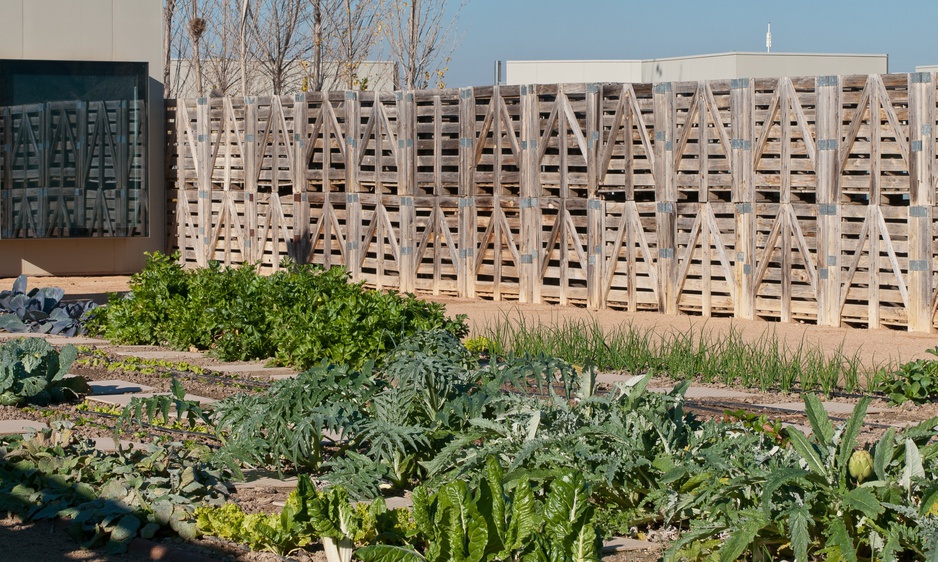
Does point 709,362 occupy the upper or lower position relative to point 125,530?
upper

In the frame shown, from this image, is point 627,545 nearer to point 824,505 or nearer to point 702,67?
point 824,505

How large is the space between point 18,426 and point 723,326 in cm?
793

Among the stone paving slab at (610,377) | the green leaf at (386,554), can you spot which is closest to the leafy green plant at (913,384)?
the stone paving slab at (610,377)

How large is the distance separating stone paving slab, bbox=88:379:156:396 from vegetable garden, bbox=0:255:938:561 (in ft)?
1.88

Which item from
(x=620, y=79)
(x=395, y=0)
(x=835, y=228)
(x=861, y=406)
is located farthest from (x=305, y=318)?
(x=620, y=79)

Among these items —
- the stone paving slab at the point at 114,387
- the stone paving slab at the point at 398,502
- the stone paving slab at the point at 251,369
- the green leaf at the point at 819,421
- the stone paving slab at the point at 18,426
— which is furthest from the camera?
the stone paving slab at the point at 251,369

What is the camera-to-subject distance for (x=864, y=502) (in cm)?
401

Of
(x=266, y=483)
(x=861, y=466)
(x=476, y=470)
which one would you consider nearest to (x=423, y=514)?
(x=476, y=470)

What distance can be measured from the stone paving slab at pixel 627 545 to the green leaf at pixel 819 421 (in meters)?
0.77

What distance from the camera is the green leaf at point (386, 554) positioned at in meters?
3.85

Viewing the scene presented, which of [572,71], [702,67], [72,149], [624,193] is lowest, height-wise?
[624,193]

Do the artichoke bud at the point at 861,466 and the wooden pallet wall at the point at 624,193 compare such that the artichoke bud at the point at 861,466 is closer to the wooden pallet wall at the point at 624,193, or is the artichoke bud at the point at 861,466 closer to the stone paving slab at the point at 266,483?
the stone paving slab at the point at 266,483

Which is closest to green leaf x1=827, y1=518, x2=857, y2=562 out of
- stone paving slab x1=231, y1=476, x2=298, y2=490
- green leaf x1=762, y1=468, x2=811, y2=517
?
green leaf x1=762, y1=468, x2=811, y2=517

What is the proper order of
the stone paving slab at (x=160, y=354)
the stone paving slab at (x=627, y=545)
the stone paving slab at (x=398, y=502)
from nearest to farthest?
the stone paving slab at (x=627, y=545)
the stone paving slab at (x=398, y=502)
the stone paving slab at (x=160, y=354)
